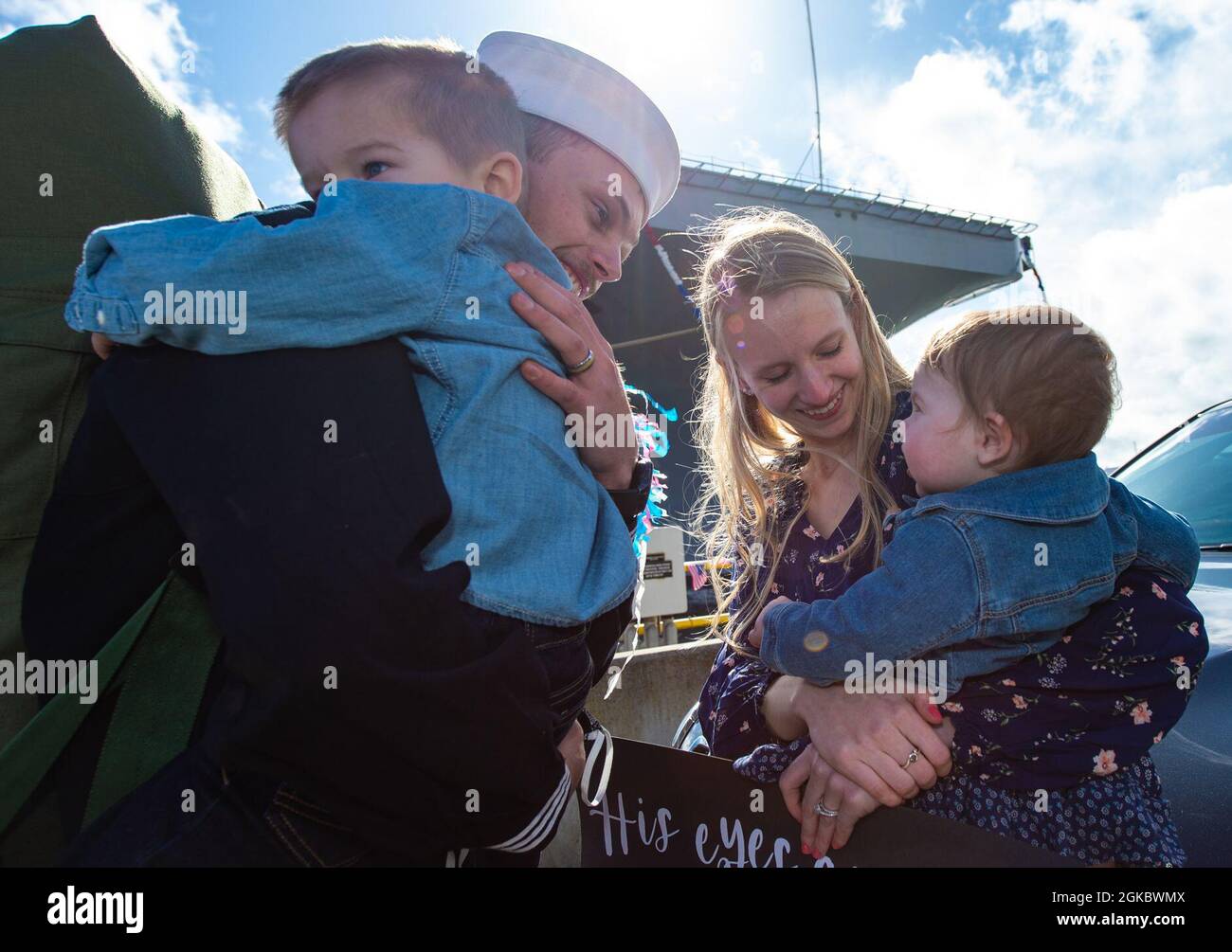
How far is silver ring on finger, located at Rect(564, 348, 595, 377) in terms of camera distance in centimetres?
124

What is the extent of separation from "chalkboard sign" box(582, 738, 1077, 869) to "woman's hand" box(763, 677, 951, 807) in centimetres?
6

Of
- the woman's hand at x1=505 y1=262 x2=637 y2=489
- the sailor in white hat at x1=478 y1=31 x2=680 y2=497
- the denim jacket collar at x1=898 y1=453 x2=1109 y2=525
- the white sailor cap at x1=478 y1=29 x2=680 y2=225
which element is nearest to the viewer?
the woman's hand at x1=505 y1=262 x2=637 y2=489

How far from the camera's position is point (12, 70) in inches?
46.1

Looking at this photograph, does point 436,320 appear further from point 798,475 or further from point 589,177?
point 798,475

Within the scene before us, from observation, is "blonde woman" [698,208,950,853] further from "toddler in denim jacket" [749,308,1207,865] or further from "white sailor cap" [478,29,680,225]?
"white sailor cap" [478,29,680,225]

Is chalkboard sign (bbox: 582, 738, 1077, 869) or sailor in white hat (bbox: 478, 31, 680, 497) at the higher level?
sailor in white hat (bbox: 478, 31, 680, 497)

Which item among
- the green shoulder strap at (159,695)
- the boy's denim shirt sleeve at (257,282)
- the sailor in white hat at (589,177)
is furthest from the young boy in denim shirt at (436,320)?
the green shoulder strap at (159,695)

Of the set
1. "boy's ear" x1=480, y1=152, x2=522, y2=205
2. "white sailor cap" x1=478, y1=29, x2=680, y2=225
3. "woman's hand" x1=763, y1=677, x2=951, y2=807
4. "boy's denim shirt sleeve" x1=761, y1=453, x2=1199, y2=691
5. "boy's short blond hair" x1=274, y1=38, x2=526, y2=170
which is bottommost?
"woman's hand" x1=763, y1=677, x2=951, y2=807

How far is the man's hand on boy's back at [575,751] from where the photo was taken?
4.70 ft

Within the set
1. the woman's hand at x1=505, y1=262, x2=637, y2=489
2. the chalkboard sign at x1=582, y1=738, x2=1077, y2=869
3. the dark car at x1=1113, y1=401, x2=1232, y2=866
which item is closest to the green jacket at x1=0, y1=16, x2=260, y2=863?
the woman's hand at x1=505, y1=262, x2=637, y2=489

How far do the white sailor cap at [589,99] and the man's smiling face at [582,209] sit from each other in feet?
0.23
